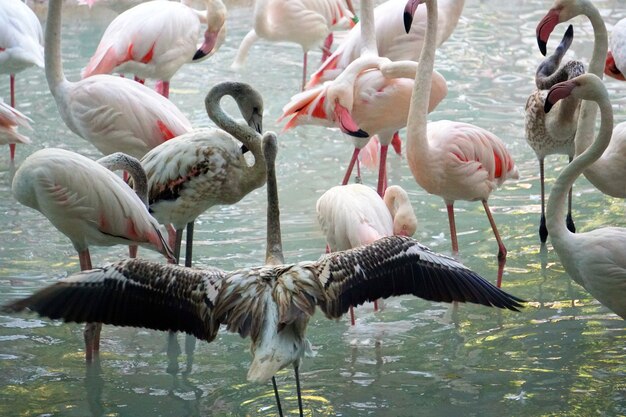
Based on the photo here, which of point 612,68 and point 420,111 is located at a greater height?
point 612,68

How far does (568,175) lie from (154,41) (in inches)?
116

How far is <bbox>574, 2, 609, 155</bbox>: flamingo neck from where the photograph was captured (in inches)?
186

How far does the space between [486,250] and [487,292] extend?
1.62 meters

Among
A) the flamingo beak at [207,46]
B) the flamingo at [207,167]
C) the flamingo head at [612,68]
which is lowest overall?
the flamingo at [207,167]

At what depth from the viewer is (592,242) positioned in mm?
3996

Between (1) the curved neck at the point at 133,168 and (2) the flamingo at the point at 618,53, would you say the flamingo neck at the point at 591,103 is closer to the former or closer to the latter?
(2) the flamingo at the point at 618,53

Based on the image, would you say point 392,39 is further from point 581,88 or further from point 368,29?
point 581,88

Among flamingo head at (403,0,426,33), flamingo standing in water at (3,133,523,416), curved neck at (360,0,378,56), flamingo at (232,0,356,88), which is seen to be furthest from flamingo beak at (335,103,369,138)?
flamingo at (232,0,356,88)

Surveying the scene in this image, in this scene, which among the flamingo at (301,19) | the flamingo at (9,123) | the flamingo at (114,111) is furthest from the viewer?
the flamingo at (301,19)

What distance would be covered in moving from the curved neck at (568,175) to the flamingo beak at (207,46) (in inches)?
114

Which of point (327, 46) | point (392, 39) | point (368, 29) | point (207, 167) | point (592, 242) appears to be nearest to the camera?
point (592, 242)

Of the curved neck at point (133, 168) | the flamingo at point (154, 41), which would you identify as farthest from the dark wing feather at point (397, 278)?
the flamingo at point (154, 41)

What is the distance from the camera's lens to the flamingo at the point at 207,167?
460cm

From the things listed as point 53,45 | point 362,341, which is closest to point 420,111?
point 362,341
